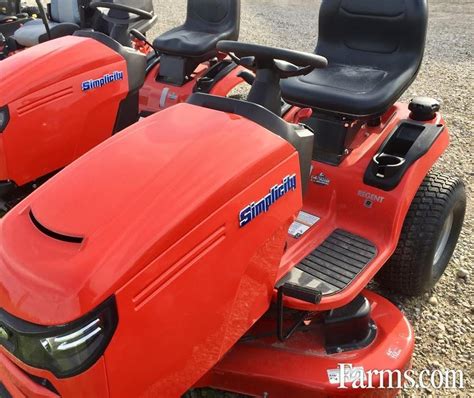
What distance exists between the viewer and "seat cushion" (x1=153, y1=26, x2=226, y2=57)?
133 inches

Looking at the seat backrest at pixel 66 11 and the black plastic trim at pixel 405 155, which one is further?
the seat backrest at pixel 66 11

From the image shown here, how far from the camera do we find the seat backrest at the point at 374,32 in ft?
7.77

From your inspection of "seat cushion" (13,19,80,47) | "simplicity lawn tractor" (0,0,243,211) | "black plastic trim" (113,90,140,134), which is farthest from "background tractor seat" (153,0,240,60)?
"seat cushion" (13,19,80,47)

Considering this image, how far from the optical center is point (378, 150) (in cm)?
223

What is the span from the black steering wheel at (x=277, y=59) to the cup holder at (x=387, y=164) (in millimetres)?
644

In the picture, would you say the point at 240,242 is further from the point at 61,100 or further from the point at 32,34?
the point at 32,34

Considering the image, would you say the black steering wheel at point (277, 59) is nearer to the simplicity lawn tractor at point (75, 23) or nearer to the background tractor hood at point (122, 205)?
the background tractor hood at point (122, 205)

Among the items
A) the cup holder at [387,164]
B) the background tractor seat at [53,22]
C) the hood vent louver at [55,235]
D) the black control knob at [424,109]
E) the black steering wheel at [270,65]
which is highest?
the black steering wheel at [270,65]

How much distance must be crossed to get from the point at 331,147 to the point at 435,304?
80 cm

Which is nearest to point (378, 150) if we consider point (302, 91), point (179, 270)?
point (302, 91)

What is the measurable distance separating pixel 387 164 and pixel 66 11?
3.34 meters

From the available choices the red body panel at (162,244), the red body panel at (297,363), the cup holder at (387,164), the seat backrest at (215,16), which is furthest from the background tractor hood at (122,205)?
the seat backrest at (215,16)

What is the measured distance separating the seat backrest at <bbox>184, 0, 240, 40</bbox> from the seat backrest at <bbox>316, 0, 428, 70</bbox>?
40.0 inches

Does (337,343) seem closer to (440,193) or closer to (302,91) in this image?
(440,193)
